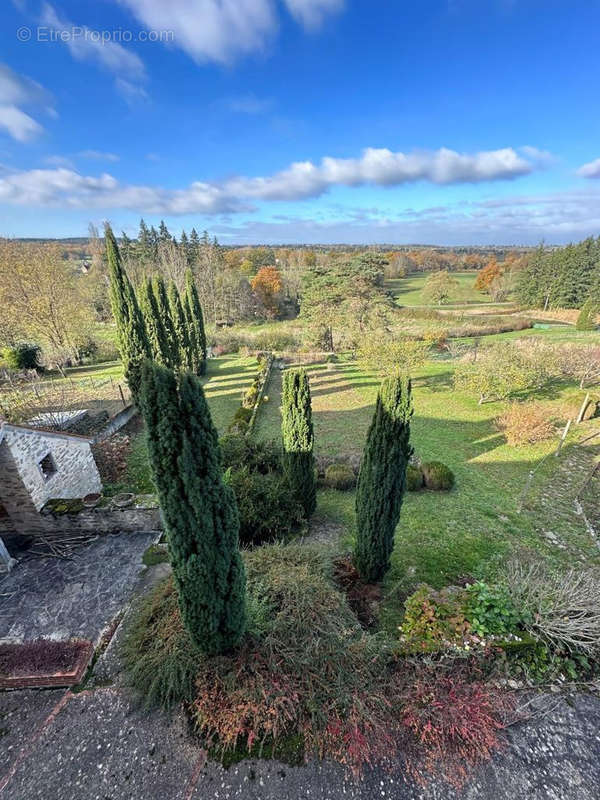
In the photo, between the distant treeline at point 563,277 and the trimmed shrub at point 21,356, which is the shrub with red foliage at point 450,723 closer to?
the trimmed shrub at point 21,356

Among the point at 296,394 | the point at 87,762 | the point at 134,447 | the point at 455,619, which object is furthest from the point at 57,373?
the point at 455,619

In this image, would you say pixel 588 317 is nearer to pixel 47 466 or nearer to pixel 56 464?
pixel 56 464

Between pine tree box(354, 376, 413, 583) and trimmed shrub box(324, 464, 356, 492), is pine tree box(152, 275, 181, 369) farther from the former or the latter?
pine tree box(354, 376, 413, 583)

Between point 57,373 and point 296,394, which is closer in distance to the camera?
point 296,394

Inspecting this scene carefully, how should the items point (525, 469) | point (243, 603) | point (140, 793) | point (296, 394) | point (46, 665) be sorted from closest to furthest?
point (140, 793)
point (243, 603)
point (46, 665)
point (296, 394)
point (525, 469)

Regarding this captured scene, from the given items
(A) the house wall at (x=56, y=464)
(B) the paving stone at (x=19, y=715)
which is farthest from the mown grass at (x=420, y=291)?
(B) the paving stone at (x=19, y=715)

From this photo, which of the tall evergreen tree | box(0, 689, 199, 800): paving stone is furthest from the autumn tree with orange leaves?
box(0, 689, 199, 800): paving stone

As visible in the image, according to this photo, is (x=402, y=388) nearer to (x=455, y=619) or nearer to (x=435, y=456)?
(x=455, y=619)

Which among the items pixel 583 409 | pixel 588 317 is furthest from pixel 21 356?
pixel 588 317
